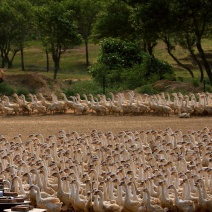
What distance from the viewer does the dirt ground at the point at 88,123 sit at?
1238 inches

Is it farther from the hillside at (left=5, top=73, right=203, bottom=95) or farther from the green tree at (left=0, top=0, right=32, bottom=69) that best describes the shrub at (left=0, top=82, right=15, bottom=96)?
the green tree at (left=0, top=0, right=32, bottom=69)

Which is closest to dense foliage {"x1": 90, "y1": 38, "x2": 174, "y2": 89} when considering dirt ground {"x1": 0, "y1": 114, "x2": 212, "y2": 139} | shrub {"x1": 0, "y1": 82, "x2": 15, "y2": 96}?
shrub {"x1": 0, "y1": 82, "x2": 15, "y2": 96}

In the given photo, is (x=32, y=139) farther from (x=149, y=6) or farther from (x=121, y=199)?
(x=149, y=6)

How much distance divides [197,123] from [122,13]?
30839 mm

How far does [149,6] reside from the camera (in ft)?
158

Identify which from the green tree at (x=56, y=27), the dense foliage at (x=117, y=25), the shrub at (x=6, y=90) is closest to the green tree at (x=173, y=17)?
the dense foliage at (x=117, y=25)

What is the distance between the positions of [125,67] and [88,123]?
17.2 meters

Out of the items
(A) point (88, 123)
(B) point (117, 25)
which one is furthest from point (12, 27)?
(A) point (88, 123)

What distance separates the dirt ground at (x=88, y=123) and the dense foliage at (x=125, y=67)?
911 centimetres

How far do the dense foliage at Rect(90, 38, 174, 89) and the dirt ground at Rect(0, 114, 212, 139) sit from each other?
9.11 meters

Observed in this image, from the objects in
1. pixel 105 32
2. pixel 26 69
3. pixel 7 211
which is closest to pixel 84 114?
pixel 7 211

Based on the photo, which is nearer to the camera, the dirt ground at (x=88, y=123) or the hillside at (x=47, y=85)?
the dirt ground at (x=88, y=123)

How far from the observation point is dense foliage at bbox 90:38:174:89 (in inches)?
1797

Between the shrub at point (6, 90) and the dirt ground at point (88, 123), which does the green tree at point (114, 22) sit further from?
the dirt ground at point (88, 123)
